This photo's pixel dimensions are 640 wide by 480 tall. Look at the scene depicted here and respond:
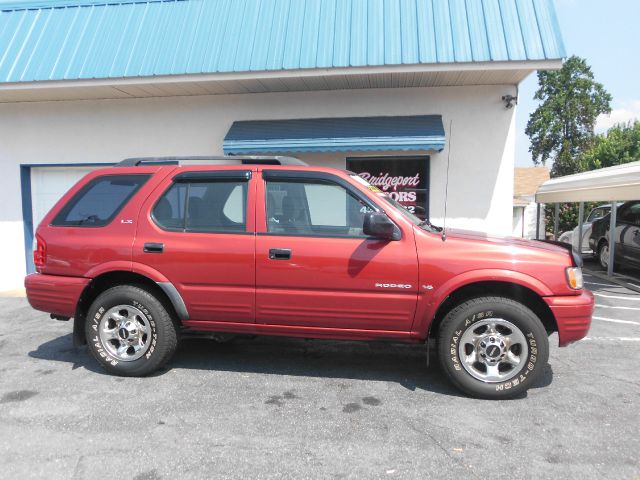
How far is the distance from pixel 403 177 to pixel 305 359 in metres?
4.56

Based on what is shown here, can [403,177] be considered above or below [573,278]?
above

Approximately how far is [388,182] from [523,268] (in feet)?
15.9

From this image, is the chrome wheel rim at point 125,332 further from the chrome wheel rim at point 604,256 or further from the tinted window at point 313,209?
the chrome wheel rim at point 604,256

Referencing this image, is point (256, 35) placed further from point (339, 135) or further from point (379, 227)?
point (379, 227)

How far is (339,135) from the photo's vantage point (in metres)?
7.95

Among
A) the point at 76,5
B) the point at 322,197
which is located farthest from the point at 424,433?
the point at 76,5

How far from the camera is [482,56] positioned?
721cm

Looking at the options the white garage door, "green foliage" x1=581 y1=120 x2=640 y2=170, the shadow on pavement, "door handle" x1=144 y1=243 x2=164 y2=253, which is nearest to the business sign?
the shadow on pavement

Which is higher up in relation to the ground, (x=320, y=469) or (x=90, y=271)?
(x=90, y=271)

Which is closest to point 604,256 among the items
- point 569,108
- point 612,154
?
point 612,154

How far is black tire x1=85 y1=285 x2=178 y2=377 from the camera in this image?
13.9 feet

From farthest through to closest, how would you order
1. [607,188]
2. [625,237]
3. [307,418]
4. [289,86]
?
[625,237] → [607,188] → [289,86] → [307,418]

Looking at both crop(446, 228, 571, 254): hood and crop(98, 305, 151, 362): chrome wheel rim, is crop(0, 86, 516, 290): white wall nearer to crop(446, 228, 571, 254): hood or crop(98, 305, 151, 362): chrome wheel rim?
crop(446, 228, 571, 254): hood

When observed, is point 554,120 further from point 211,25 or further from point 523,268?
point 523,268
